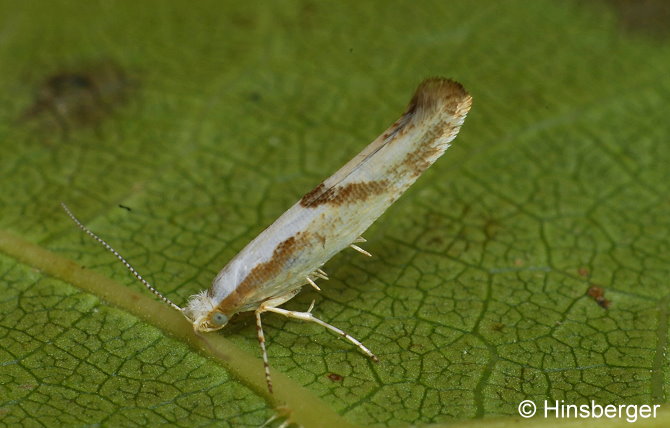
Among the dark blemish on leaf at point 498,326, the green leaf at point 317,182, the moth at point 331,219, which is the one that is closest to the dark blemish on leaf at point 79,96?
the green leaf at point 317,182

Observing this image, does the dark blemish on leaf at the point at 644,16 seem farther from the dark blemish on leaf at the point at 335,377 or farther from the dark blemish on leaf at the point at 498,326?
the dark blemish on leaf at the point at 335,377

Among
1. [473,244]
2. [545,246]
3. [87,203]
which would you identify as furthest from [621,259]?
[87,203]

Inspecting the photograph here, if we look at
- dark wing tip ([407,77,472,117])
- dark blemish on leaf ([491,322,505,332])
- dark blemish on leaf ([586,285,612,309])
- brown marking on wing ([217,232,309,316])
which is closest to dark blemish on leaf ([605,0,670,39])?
dark blemish on leaf ([586,285,612,309])

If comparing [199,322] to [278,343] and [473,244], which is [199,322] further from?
[473,244]

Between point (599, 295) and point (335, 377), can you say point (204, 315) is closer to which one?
point (335, 377)

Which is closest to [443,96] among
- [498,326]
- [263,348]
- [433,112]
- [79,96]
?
[433,112]
